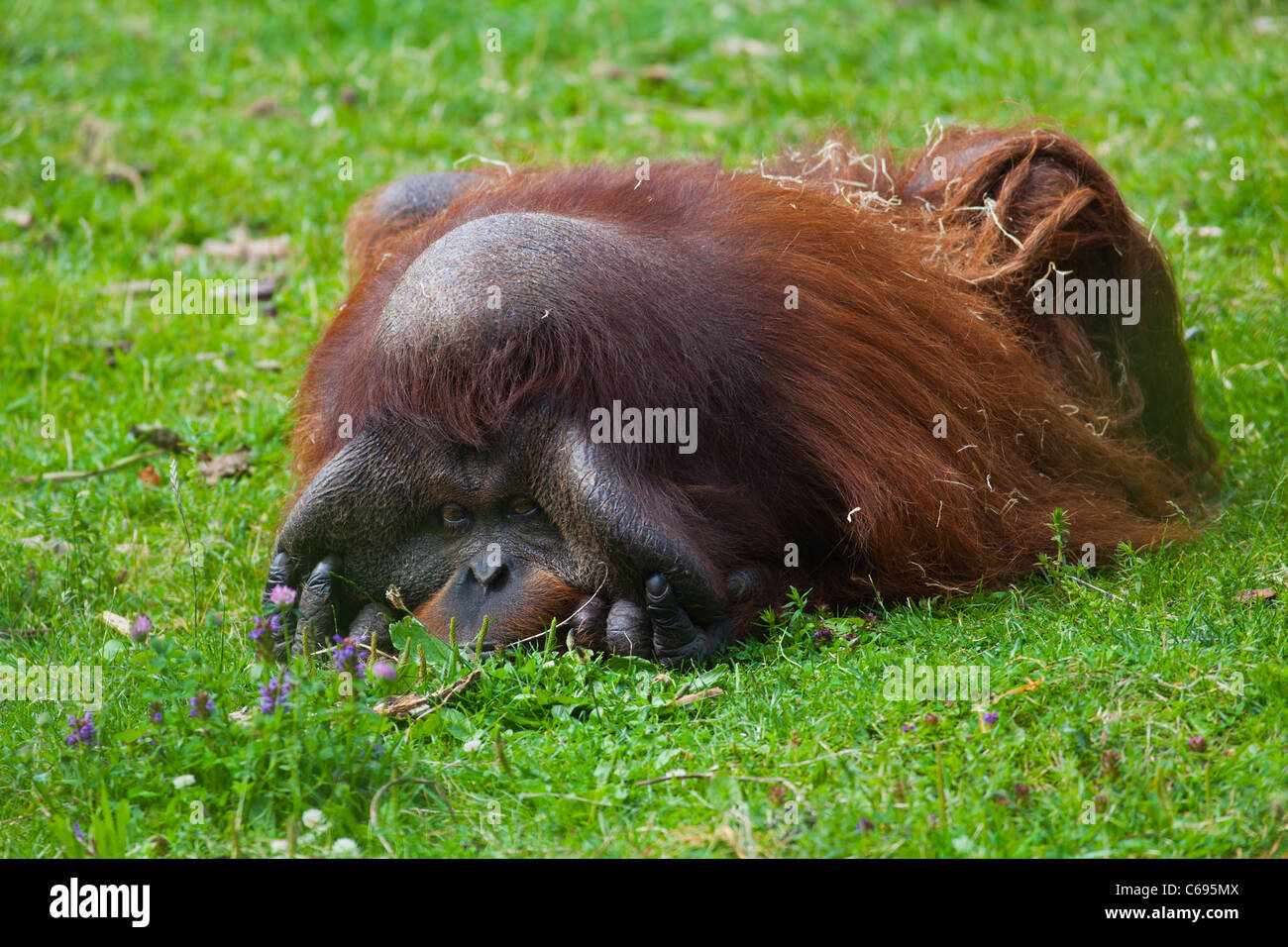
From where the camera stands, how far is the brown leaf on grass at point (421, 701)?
309cm

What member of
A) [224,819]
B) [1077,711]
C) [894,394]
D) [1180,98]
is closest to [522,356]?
[894,394]

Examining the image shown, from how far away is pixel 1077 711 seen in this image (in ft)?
9.37

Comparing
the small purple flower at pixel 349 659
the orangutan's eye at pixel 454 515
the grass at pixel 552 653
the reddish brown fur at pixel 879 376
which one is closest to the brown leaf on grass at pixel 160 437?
the grass at pixel 552 653

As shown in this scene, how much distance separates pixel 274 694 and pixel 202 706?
0.49 ft

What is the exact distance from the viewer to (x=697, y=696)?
3133mm

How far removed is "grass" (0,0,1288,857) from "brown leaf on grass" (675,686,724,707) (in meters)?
0.02

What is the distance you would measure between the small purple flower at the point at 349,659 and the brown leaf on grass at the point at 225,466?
5.56ft

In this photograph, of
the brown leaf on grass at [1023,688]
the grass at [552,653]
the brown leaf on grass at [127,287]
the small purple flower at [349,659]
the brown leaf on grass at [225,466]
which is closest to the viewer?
the grass at [552,653]

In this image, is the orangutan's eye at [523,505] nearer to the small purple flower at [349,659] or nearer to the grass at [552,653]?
the grass at [552,653]

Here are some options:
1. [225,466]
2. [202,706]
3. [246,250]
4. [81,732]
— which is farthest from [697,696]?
[246,250]

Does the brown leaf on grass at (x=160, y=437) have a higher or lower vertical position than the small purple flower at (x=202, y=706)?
higher

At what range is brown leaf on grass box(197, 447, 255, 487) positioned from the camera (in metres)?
4.83

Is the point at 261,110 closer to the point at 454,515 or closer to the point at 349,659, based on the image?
the point at 454,515
